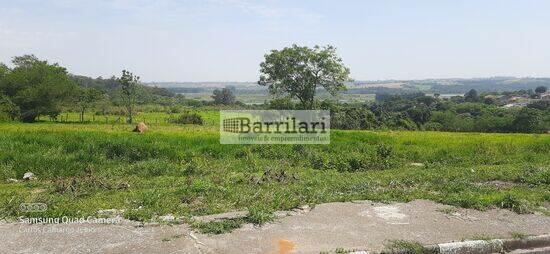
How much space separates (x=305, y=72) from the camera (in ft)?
159

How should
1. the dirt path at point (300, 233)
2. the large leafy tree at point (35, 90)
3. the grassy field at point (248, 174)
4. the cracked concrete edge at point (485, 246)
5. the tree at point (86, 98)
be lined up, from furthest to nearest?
the tree at point (86, 98) → the large leafy tree at point (35, 90) → the grassy field at point (248, 174) → the cracked concrete edge at point (485, 246) → the dirt path at point (300, 233)

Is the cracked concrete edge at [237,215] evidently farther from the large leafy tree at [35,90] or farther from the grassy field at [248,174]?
the large leafy tree at [35,90]

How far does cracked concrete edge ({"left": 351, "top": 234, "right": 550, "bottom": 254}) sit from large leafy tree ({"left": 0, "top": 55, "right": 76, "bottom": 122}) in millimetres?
43087

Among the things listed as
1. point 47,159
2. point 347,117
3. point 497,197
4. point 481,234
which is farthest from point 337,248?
point 347,117

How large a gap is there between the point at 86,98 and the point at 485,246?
51.2 m

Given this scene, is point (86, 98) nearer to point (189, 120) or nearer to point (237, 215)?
point (189, 120)

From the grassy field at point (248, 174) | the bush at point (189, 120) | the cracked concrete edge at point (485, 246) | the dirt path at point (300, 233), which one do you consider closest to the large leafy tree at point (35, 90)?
the bush at point (189, 120)

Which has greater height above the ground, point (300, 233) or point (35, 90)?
point (35, 90)

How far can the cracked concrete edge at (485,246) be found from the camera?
5602mm

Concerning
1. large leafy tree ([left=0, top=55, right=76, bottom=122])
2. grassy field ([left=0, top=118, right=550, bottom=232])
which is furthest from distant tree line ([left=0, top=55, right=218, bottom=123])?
grassy field ([left=0, top=118, right=550, bottom=232])

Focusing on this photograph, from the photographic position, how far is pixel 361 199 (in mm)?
7770

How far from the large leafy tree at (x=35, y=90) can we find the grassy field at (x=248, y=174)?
109 ft

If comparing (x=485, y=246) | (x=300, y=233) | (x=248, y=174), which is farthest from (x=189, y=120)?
(x=485, y=246)

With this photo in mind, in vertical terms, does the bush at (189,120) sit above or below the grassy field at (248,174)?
below
